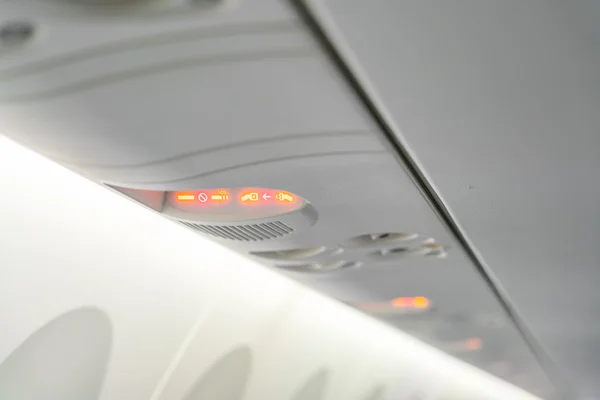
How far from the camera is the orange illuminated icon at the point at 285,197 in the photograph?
4.36 feet

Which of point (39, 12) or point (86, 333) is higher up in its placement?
point (39, 12)

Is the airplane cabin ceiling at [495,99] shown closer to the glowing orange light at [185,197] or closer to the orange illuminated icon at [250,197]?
the orange illuminated icon at [250,197]

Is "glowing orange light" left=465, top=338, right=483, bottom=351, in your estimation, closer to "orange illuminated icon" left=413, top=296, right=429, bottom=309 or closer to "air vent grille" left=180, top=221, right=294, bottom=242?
"orange illuminated icon" left=413, top=296, right=429, bottom=309

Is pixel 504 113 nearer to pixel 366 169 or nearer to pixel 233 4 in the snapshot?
pixel 366 169

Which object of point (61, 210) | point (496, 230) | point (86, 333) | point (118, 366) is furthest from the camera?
point (118, 366)

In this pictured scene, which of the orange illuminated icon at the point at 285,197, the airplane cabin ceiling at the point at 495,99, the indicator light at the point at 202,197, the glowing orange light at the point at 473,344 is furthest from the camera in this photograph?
the glowing orange light at the point at 473,344

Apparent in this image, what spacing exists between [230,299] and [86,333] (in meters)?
0.69

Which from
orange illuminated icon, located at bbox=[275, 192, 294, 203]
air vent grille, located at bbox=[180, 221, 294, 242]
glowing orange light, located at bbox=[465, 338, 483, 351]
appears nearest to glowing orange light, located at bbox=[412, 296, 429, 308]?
glowing orange light, located at bbox=[465, 338, 483, 351]

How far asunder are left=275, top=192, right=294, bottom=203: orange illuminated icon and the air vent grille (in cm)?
11

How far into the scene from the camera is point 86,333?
1.57 m

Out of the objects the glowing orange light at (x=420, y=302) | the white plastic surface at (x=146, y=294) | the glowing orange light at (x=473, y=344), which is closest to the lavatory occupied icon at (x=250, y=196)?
the white plastic surface at (x=146, y=294)

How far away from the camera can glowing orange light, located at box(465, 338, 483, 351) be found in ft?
9.65

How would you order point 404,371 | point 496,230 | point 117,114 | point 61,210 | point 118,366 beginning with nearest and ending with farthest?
1. point 117,114
2. point 496,230
3. point 61,210
4. point 118,366
5. point 404,371

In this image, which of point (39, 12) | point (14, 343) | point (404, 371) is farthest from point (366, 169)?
point (404, 371)
